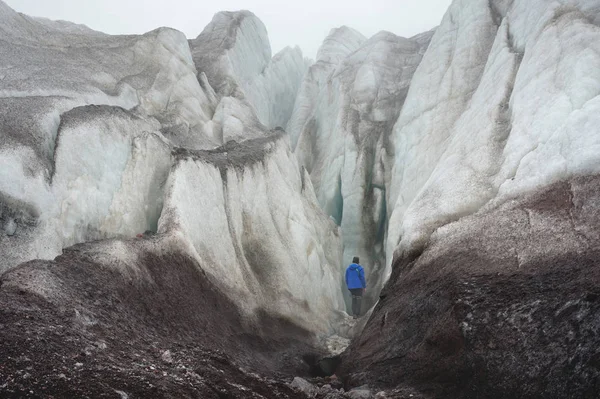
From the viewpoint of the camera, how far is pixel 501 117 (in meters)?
13.3

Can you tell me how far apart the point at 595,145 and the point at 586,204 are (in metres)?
1.39

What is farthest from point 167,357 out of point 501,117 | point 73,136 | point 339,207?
point 339,207

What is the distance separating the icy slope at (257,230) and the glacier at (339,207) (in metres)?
0.06

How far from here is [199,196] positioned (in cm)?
1288

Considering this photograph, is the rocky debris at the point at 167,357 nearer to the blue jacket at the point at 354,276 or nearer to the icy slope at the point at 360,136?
the blue jacket at the point at 354,276

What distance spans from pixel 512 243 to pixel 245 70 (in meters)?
22.6

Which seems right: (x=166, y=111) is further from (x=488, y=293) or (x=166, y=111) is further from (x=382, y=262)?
(x=488, y=293)

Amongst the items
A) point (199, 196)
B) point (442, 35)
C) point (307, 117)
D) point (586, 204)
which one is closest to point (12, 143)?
point (199, 196)

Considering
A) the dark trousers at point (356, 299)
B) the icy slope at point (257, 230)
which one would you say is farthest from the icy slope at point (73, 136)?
the dark trousers at point (356, 299)

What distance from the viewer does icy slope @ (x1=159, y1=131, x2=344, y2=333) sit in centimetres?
1212

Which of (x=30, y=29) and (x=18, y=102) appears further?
(x=30, y=29)

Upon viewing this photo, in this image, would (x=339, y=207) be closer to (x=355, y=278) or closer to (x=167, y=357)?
(x=355, y=278)

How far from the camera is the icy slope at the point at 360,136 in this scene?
68.4 feet

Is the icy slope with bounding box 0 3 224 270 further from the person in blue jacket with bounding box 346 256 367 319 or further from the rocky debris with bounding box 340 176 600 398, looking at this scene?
the rocky debris with bounding box 340 176 600 398
